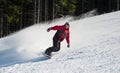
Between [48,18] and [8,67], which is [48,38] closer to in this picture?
[8,67]

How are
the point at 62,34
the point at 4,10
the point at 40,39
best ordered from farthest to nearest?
1. the point at 4,10
2. the point at 40,39
3. the point at 62,34

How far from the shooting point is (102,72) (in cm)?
1234

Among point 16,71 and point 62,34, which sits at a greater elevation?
point 62,34

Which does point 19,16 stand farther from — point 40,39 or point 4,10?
point 40,39

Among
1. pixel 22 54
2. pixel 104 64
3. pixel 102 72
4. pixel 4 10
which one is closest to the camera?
pixel 102 72

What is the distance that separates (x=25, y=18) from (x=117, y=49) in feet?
105

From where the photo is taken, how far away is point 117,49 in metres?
15.6

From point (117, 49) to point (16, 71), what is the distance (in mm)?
4552

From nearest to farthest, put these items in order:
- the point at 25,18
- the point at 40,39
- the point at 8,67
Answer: the point at 8,67 < the point at 40,39 < the point at 25,18

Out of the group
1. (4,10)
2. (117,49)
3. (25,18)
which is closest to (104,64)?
(117,49)

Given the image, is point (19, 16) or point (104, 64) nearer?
point (104, 64)

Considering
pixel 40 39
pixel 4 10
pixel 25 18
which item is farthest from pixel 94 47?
pixel 25 18

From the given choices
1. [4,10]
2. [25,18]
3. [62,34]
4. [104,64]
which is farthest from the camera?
[25,18]

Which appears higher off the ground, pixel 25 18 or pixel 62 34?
pixel 62 34
